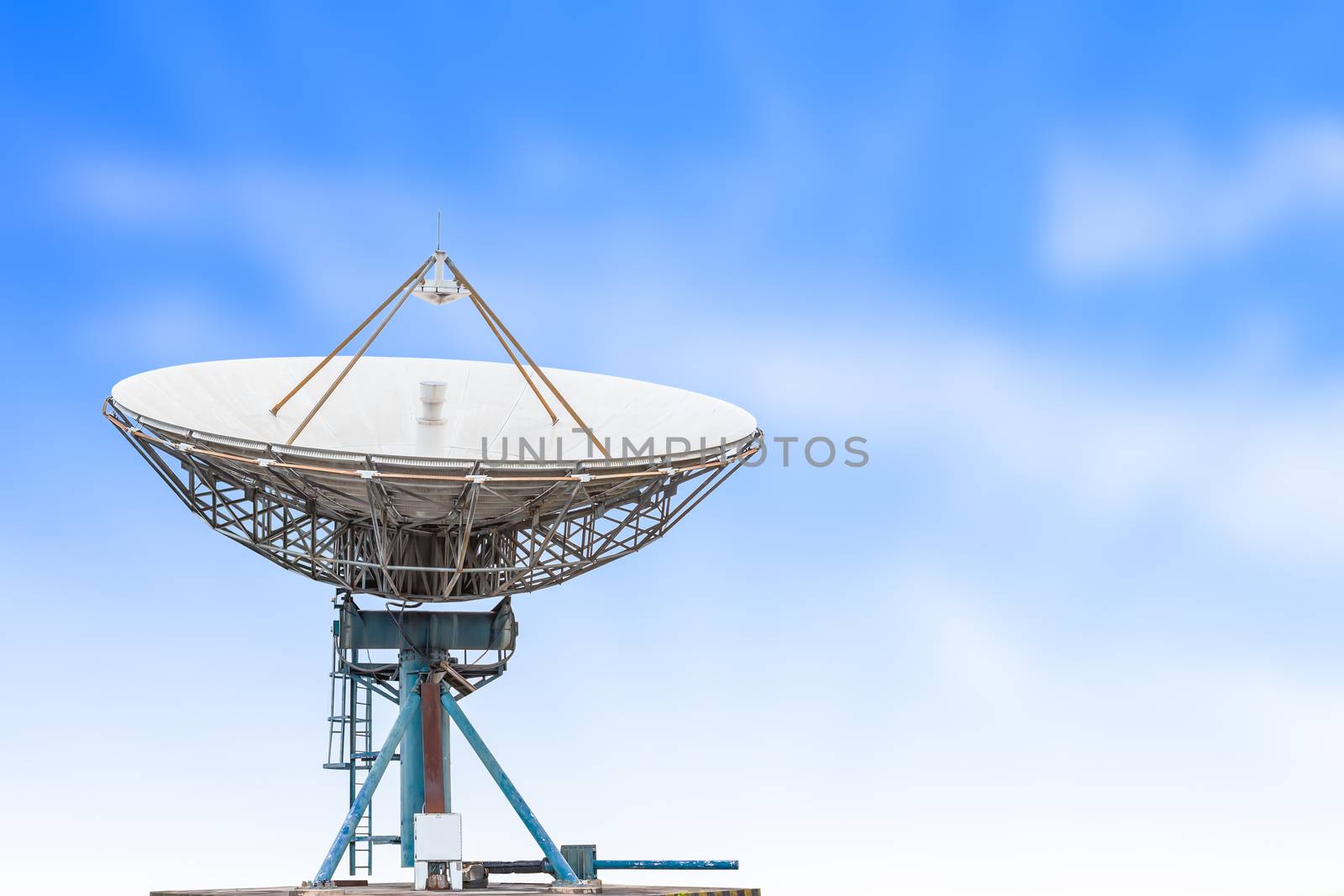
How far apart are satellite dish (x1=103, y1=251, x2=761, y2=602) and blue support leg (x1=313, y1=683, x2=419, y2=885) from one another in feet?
7.81

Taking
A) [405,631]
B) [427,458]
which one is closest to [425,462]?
[427,458]

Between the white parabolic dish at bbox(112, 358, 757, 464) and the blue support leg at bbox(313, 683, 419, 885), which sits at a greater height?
the white parabolic dish at bbox(112, 358, 757, 464)

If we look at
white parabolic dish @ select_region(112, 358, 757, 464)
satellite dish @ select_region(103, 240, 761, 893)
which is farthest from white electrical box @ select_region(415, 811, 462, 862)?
white parabolic dish @ select_region(112, 358, 757, 464)

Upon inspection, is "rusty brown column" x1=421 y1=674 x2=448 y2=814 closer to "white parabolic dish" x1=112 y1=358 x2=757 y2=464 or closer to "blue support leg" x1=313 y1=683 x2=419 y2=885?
"blue support leg" x1=313 y1=683 x2=419 y2=885

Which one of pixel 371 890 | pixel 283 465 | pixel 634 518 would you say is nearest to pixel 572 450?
pixel 634 518

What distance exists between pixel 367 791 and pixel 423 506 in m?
5.26

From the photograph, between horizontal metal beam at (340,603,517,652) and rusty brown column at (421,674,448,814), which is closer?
rusty brown column at (421,674,448,814)

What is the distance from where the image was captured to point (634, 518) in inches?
1251

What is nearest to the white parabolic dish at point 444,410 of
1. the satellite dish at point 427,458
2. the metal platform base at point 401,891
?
the satellite dish at point 427,458

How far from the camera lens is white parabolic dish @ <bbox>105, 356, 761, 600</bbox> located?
92.4ft

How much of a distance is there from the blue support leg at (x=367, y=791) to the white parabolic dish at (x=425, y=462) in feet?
7.76

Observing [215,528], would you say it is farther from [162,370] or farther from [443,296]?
[443,296]

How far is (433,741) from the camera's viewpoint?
31.9 meters

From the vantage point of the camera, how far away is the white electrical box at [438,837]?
30.1m
